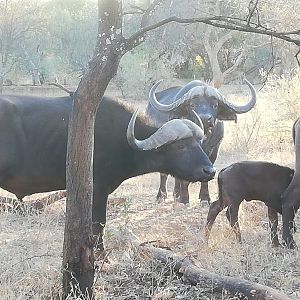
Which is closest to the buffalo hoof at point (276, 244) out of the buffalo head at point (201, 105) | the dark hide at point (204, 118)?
the dark hide at point (204, 118)

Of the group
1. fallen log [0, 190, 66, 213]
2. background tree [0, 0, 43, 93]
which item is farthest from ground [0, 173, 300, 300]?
background tree [0, 0, 43, 93]

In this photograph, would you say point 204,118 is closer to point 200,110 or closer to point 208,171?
point 200,110

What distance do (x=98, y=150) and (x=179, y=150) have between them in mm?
890

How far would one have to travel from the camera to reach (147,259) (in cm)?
597

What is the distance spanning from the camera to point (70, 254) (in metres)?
4.85

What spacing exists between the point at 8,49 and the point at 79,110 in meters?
30.9

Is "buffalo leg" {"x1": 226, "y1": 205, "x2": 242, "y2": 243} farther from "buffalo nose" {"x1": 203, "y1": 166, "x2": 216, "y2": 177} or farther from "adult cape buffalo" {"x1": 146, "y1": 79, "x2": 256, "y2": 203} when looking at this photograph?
"adult cape buffalo" {"x1": 146, "y1": 79, "x2": 256, "y2": 203}

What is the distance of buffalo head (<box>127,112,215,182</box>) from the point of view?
22.2ft

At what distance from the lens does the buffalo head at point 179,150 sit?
6781mm

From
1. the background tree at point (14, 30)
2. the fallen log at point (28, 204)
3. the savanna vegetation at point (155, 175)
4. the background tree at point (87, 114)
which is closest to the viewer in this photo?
the background tree at point (87, 114)

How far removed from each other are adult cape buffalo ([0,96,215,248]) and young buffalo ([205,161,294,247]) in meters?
0.51

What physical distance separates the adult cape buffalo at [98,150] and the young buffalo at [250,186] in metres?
0.51

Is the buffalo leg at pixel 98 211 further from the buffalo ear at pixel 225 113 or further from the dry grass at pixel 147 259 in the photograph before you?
the buffalo ear at pixel 225 113

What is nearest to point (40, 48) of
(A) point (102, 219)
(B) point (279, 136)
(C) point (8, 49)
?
(C) point (8, 49)
